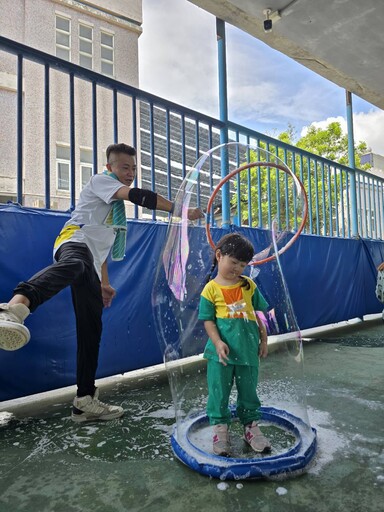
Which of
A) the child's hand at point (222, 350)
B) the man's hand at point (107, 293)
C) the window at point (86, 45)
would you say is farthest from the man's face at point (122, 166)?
the window at point (86, 45)

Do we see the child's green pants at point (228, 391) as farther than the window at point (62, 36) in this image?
No

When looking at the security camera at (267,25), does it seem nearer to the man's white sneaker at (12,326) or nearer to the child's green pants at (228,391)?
the child's green pants at (228,391)

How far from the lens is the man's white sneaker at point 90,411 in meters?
2.11

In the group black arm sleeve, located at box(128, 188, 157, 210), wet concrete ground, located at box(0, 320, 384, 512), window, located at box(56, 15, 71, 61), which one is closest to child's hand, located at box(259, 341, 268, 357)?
wet concrete ground, located at box(0, 320, 384, 512)

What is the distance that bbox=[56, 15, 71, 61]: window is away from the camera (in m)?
11.5

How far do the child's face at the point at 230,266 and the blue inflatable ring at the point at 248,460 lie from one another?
78cm

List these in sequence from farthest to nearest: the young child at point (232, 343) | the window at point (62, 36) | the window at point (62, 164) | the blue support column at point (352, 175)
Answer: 1. the window at point (62, 36)
2. the blue support column at point (352, 175)
3. the window at point (62, 164)
4. the young child at point (232, 343)

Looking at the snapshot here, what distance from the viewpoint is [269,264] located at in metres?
2.31

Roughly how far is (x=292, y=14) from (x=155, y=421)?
13.9 feet

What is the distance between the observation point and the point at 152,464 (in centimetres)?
162

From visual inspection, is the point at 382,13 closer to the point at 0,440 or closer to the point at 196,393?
the point at 196,393

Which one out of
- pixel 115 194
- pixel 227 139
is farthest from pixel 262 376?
pixel 227 139

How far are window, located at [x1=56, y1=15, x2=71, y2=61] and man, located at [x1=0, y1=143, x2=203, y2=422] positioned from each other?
11.3 m

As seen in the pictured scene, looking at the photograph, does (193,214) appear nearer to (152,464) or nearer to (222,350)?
(222,350)
